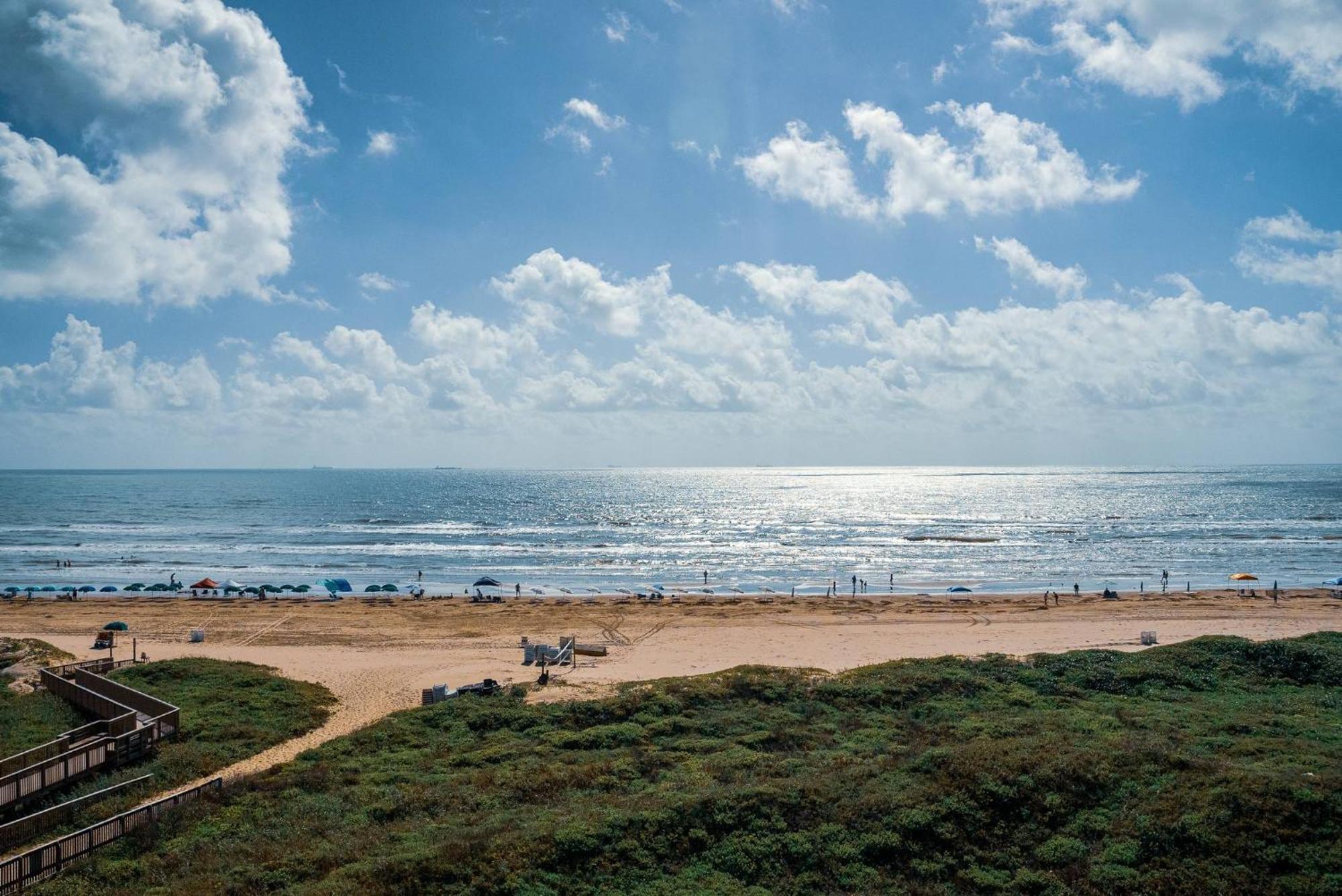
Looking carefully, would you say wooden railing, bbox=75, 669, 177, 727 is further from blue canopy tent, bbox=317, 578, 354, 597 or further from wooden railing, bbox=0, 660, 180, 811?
blue canopy tent, bbox=317, 578, 354, 597

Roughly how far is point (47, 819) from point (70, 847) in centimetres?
252

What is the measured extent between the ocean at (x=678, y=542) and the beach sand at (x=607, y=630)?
7.84 metres

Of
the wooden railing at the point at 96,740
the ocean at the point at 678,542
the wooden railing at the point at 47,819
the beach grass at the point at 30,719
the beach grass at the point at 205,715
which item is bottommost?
the ocean at the point at 678,542

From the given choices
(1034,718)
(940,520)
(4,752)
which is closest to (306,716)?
(4,752)

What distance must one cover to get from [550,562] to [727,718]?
49383 millimetres

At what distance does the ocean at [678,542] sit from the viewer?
58.9 metres

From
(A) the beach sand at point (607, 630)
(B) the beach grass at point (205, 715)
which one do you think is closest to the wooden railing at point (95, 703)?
(B) the beach grass at point (205, 715)

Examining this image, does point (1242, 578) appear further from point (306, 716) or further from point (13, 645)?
point (13, 645)

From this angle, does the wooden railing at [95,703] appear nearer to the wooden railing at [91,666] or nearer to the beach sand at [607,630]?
the wooden railing at [91,666]

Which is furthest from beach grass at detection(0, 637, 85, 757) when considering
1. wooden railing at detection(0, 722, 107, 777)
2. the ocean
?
the ocean

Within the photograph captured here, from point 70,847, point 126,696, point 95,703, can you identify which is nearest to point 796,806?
point 70,847

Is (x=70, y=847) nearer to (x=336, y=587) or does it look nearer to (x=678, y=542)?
(x=336, y=587)

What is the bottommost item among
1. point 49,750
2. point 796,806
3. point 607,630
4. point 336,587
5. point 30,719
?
point 607,630

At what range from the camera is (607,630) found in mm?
38062
